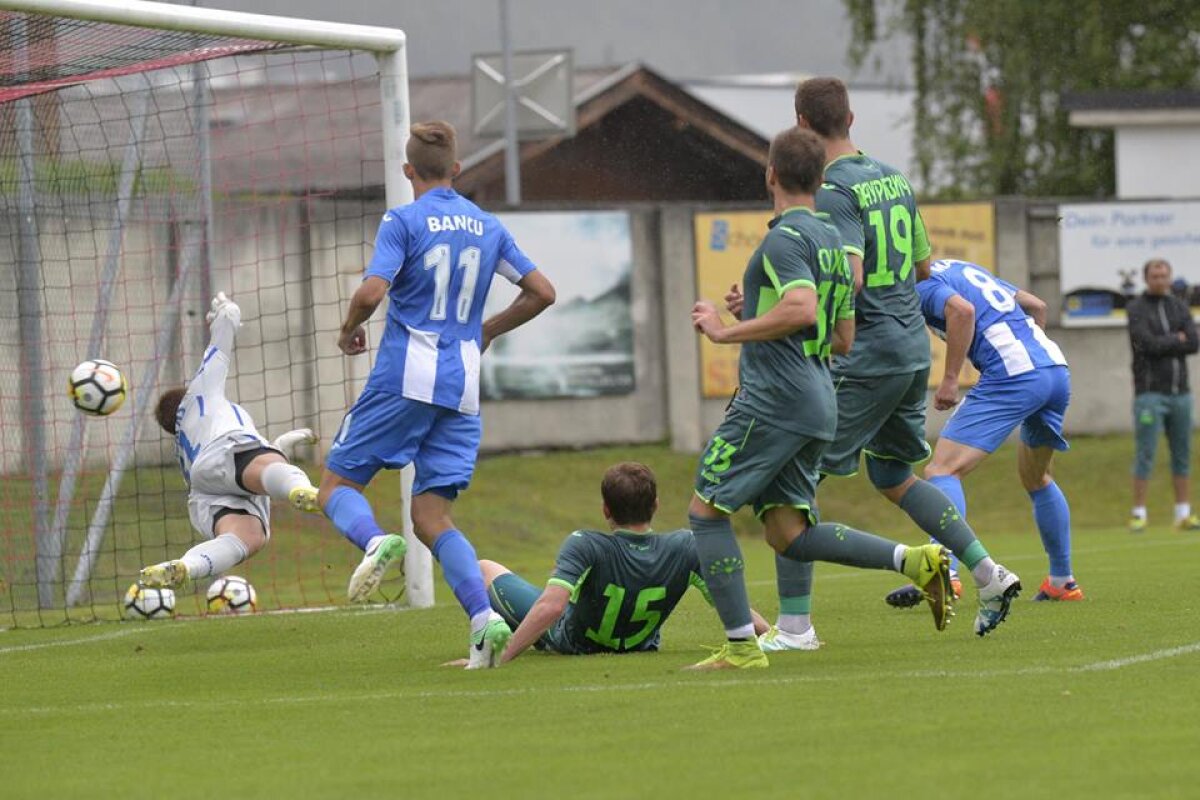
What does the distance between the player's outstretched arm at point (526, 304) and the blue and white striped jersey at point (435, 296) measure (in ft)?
0.58

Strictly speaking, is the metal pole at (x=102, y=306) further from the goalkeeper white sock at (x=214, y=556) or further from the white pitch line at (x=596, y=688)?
the white pitch line at (x=596, y=688)

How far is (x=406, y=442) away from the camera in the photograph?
8523mm

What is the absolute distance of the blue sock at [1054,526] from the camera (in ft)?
34.1

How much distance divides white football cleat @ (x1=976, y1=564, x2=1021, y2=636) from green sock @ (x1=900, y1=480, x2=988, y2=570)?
12cm

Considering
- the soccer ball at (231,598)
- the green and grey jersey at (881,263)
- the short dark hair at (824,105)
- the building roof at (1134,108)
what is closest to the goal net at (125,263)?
the soccer ball at (231,598)

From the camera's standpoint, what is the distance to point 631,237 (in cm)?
2342

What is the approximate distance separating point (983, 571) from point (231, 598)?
5526 millimetres

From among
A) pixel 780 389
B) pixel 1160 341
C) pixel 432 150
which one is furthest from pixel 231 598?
pixel 1160 341

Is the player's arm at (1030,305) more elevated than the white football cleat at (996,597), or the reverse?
the player's arm at (1030,305)

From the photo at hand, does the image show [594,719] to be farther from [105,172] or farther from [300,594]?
[105,172]

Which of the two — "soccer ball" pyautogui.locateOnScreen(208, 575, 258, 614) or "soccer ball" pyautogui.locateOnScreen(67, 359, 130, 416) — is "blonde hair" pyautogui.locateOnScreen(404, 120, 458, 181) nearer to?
"soccer ball" pyautogui.locateOnScreen(67, 359, 130, 416)

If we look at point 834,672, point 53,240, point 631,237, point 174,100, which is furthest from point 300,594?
point 631,237

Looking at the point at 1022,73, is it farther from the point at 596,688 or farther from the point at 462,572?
the point at 596,688

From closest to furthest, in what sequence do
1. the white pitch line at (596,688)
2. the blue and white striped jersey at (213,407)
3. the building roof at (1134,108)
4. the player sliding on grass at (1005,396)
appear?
the white pitch line at (596,688), the player sliding on grass at (1005,396), the blue and white striped jersey at (213,407), the building roof at (1134,108)
